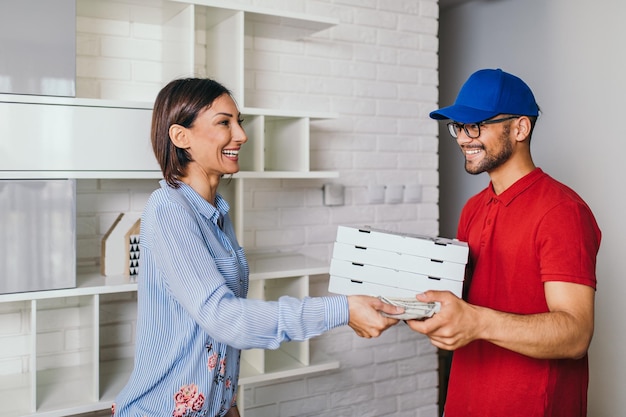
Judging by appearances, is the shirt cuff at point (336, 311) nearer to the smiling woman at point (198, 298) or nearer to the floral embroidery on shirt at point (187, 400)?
the smiling woman at point (198, 298)

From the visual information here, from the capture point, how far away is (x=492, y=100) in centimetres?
181

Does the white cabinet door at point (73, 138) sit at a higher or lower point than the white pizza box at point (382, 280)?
higher

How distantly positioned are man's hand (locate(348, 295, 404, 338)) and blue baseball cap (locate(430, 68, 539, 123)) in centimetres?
62

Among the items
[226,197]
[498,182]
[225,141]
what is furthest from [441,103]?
[225,141]

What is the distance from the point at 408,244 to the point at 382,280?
0.13 m

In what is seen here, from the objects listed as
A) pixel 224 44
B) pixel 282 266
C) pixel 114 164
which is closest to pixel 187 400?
pixel 114 164

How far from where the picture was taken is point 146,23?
2500mm

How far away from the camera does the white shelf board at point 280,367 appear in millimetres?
2424

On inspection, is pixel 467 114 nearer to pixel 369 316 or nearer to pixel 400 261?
pixel 400 261

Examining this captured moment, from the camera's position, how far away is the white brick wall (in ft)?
8.06

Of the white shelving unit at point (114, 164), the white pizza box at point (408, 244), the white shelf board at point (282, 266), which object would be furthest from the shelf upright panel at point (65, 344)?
the white pizza box at point (408, 244)

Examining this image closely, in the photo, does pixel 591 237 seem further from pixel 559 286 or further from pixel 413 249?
pixel 413 249

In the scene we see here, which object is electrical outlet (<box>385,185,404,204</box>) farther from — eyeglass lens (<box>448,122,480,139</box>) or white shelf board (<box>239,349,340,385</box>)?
eyeglass lens (<box>448,122,480,139</box>)

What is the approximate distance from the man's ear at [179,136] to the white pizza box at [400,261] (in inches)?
20.6
